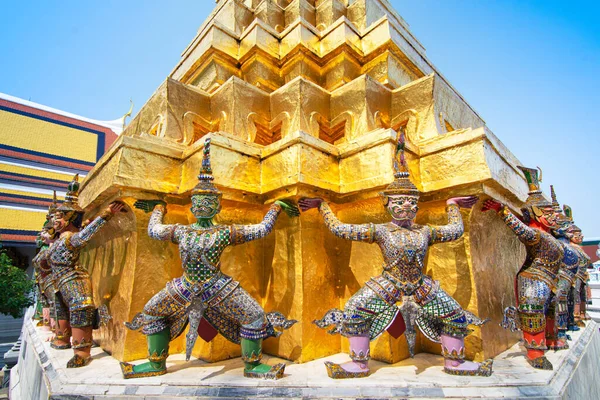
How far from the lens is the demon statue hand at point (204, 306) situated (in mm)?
3145

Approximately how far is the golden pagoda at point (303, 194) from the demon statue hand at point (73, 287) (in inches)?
11.7

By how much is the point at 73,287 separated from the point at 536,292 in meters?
5.25

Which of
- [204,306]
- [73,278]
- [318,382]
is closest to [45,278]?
[73,278]

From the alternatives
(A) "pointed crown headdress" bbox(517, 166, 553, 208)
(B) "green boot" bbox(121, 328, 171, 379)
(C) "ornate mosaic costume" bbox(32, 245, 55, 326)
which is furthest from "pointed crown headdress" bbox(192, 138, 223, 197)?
(A) "pointed crown headdress" bbox(517, 166, 553, 208)

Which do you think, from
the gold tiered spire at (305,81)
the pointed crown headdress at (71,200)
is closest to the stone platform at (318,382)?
the pointed crown headdress at (71,200)

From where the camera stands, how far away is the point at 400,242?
3.14 m

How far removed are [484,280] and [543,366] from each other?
3.19ft

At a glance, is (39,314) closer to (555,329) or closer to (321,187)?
(321,187)

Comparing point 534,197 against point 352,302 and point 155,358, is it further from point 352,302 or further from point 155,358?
point 155,358

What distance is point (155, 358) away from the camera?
3199mm

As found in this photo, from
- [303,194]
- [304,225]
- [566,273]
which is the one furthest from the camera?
[566,273]

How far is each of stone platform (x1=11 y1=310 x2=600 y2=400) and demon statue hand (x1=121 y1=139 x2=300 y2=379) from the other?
0.22 metres

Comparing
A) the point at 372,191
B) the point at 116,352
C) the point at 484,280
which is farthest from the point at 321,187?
the point at 116,352

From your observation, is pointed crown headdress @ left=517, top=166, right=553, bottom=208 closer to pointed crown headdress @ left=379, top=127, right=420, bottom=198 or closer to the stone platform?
the stone platform
